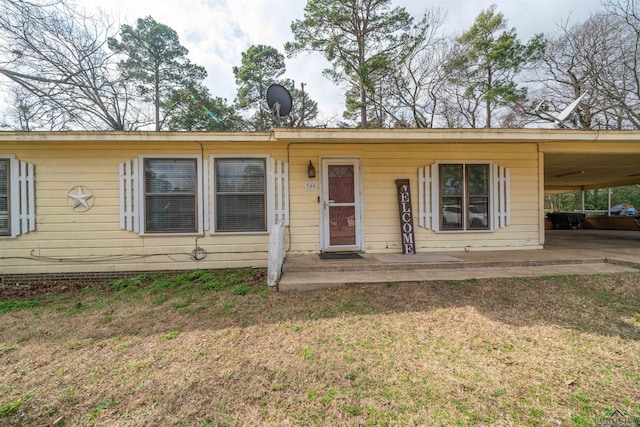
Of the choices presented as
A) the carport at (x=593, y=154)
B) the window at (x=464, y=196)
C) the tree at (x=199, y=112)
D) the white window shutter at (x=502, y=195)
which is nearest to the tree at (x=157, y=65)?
the tree at (x=199, y=112)

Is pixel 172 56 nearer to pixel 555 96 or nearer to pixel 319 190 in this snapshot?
pixel 319 190

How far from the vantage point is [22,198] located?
421cm

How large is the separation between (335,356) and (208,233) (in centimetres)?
334

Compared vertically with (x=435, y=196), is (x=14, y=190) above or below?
above

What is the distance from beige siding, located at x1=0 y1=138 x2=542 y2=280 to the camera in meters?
4.30

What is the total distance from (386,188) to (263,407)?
3.99m

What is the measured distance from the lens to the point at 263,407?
1552 mm

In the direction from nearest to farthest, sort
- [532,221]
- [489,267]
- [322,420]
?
[322,420]
[489,267]
[532,221]

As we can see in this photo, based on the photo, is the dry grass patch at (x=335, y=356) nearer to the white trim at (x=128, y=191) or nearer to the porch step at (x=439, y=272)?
the porch step at (x=439, y=272)

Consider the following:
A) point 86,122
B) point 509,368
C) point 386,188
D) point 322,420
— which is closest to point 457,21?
point 386,188

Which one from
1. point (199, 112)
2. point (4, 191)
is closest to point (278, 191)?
point (4, 191)

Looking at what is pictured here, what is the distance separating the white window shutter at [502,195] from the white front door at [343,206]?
8.66ft

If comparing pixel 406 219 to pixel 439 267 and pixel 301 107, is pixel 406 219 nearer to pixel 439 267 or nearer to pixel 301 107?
pixel 439 267

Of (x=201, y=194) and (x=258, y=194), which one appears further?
(x=258, y=194)
